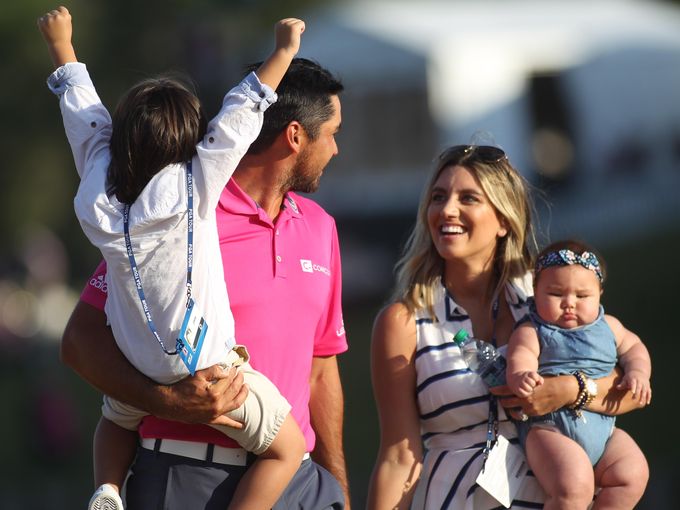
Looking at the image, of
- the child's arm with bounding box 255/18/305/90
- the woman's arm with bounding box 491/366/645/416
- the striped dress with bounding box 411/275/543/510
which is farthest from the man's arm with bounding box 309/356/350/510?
the child's arm with bounding box 255/18/305/90

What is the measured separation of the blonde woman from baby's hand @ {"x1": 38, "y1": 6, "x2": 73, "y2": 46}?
1363mm

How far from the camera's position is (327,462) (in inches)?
163

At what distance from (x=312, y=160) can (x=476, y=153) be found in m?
0.68

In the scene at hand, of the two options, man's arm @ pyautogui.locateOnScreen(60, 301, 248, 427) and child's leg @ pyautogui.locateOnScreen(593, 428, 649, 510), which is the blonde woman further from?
man's arm @ pyautogui.locateOnScreen(60, 301, 248, 427)

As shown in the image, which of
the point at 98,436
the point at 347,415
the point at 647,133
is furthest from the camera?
the point at 647,133

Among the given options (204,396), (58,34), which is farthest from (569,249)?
(58,34)

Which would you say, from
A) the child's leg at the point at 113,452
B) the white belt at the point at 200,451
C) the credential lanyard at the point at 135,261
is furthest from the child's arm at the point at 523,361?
the child's leg at the point at 113,452

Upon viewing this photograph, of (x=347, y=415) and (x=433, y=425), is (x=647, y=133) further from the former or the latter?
(x=433, y=425)

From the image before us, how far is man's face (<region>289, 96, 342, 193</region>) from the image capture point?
3.94m

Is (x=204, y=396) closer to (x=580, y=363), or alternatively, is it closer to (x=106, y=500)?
(x=106, y=500)

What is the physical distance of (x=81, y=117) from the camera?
3.64m

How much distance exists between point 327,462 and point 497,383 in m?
0.62

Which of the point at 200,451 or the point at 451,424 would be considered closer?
the point at 200,451

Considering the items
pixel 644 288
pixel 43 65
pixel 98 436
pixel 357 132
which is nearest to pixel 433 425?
pixel 98 436
